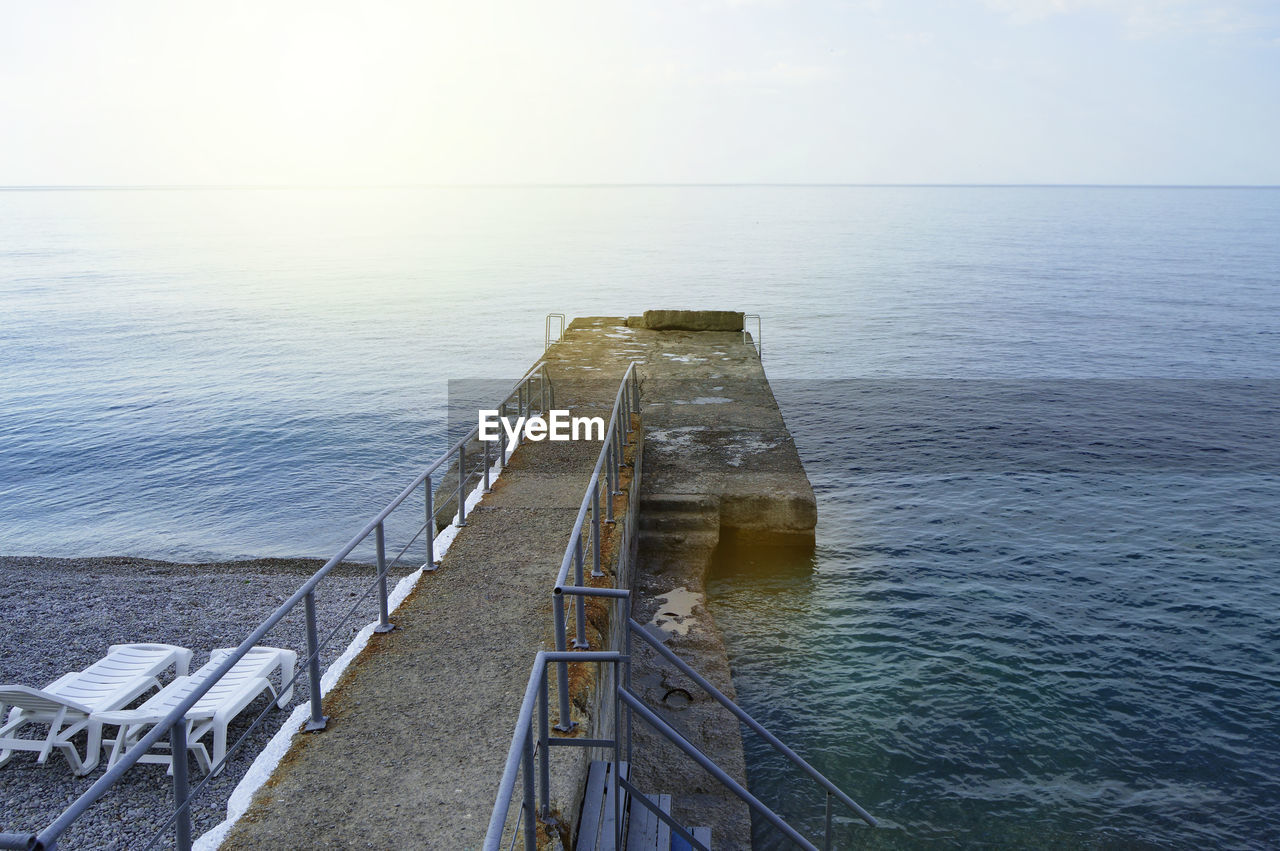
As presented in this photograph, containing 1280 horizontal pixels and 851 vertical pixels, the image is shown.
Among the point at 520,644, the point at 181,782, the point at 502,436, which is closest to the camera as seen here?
the point at 181,782

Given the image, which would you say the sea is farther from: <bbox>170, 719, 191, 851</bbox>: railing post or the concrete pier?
<bbox>170, 719, 191, 851</bbox>: railing post

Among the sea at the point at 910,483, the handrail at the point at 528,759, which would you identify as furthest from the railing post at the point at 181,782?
the sea at the point at 910,483

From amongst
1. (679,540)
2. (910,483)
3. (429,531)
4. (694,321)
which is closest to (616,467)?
(679,540)

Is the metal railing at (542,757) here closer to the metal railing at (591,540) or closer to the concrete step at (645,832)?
the concrete step at (645,832)

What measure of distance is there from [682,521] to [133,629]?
7.62m

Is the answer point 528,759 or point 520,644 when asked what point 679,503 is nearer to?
point 520,644

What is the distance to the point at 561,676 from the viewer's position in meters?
5.46

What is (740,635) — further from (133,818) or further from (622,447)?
(133,818)

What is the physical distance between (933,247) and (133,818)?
8651cm

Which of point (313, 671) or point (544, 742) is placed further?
point (313, 671)

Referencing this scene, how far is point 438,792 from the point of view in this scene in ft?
16.6

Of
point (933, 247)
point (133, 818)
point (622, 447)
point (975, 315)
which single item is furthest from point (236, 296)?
point (933, 247)

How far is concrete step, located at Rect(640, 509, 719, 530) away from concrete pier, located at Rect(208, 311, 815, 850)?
0.8 inches

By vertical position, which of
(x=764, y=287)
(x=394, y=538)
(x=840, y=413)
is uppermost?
(x=764, y=287)
